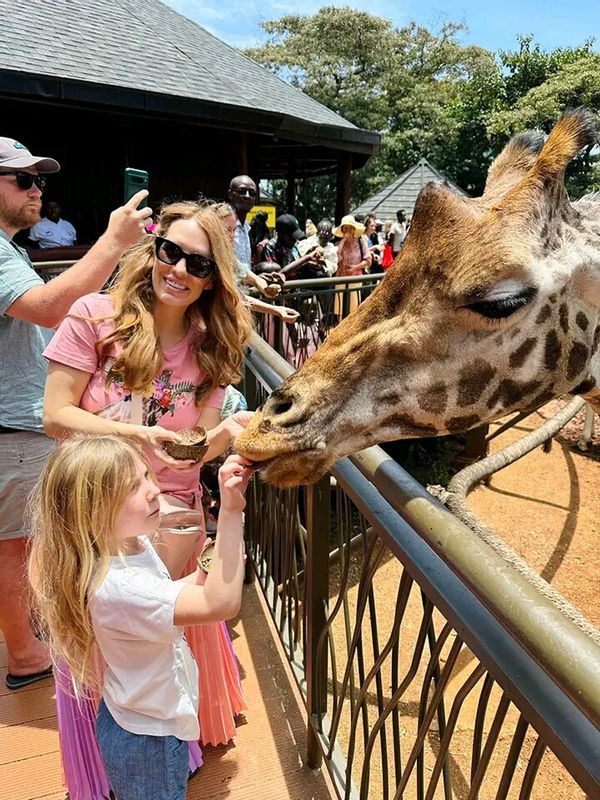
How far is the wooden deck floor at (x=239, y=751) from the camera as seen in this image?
2225 mm

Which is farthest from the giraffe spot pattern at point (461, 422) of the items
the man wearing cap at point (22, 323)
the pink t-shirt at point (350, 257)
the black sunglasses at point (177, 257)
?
the pink t-shirt at point (350, 257)

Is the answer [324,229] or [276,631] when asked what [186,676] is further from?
[324,229]

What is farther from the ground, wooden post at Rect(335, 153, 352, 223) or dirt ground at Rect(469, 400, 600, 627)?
wooden post at Rect(335, 153, 352, 223)

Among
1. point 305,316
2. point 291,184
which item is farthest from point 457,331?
point 291,184

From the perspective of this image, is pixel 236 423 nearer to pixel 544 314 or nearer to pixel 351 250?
pixel 544 314

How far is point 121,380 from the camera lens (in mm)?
2115

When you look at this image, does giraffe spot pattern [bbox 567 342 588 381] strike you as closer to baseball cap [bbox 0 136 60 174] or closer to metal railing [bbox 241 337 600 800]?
metal railing [bbox 241 337 600 800]

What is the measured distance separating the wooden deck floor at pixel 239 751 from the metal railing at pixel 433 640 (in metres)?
0.15

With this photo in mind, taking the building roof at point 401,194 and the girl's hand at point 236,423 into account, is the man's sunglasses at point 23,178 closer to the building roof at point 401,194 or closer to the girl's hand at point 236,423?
the girl's hand at point 236,423

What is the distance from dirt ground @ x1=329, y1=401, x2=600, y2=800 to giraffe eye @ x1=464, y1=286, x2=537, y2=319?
4.97 feet

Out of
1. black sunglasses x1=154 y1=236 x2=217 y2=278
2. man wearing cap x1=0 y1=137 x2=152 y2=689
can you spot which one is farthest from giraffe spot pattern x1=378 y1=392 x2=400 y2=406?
man wearing cap x1=0 y1=137 x2=152 y2=689

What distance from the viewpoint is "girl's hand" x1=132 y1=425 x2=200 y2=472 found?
192 cm

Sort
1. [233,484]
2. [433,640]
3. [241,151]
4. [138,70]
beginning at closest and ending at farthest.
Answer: [433,640]
[233,484]
[138,70]
[241,151]

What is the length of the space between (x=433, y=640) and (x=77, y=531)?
0.96 m
